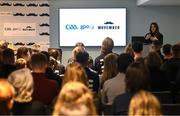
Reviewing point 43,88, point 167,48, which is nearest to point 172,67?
point 167,48

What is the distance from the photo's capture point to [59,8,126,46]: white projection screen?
12648 millimetres

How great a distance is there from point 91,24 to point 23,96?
8950 mm

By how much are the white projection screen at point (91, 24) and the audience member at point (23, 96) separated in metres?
8.84

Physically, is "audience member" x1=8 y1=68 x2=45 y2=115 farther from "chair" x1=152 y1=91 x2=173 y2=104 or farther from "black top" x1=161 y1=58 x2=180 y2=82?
"black top" x1=161 y1=58 x2=180 y2=82

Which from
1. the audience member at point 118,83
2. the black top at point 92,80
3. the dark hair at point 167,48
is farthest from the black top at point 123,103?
the dark hair at point 167,48

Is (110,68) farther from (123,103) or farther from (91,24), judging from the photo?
(91,24)

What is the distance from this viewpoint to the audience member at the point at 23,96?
149 inches

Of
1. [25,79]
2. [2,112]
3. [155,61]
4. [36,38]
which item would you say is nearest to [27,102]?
[25,79]

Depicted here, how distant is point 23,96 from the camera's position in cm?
382

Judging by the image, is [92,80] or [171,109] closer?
[171,109]

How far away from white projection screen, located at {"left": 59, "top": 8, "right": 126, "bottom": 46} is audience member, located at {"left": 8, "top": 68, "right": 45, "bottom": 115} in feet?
29.0

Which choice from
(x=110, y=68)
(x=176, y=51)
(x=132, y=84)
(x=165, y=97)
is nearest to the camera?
(x=132, y=84)

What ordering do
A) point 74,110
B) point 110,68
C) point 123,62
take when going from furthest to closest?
point 110,68
point 123,62
point 74,110

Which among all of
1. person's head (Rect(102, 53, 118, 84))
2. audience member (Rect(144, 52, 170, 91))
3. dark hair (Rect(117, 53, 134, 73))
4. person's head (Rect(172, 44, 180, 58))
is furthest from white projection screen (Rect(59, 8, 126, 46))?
dark hair (Rect(117, 53, 134, 73))
